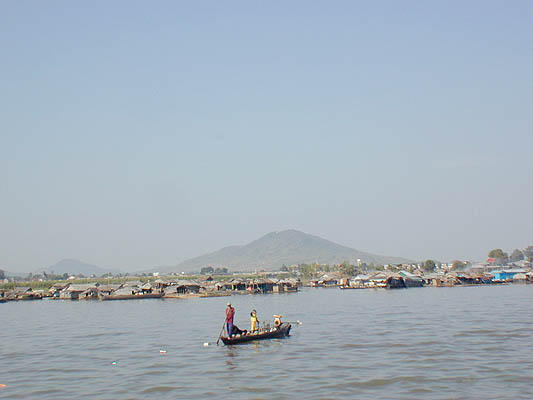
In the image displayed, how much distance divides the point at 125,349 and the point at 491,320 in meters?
22.1

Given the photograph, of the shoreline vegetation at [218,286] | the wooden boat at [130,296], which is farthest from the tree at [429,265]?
the wooden boat at [130,296]

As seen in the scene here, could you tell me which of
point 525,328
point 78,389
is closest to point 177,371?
point 78,389

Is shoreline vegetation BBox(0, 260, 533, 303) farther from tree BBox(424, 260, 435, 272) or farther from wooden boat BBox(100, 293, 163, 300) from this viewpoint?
tree BBox(424, 260, 435, 272)

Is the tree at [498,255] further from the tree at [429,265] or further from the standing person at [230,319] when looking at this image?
the standing person at [230,319]

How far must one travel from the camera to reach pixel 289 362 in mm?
21453

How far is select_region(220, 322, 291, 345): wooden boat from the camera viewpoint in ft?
83.5

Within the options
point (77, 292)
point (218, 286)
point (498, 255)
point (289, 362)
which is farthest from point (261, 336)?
point (498, 255)

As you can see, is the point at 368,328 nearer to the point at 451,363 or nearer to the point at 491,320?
the point at 491,320

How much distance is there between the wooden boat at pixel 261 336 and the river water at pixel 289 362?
0.34 meters

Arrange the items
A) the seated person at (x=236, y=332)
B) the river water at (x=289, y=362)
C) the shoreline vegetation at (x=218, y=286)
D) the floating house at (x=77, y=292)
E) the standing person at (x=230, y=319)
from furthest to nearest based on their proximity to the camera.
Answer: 1. the floating house at (x=77, y=292)
2. the shoreline vegetation at (x=218, y=286)
3. the seated person at (x=236, y=332)
4. the standing person at (x=230, y=319)
5. the river water at (x=289, y=362)

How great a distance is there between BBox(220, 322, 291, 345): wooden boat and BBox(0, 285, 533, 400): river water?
13.2 inches

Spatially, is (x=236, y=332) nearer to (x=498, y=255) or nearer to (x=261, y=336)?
(x=261, y=336)

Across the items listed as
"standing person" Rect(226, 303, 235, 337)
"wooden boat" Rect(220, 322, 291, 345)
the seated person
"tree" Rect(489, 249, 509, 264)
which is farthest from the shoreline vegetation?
"tree" Rect(489, 249, 509, 264)

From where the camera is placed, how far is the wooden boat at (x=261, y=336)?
25.4 metres
